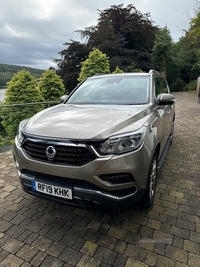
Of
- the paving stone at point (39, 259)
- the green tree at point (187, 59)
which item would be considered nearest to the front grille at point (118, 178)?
the paving stone at point (39, 259)

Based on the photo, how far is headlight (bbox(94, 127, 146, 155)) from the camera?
1751mm

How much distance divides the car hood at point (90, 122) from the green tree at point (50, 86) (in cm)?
768

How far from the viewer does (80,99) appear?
315 cm

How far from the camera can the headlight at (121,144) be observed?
175 cm

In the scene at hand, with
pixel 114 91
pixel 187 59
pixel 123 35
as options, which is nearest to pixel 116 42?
pixel 123 35

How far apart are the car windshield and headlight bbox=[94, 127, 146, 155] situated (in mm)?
928

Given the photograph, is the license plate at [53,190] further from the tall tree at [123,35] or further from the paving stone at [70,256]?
the tall tree at [123,35]

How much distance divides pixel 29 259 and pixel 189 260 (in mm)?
1397

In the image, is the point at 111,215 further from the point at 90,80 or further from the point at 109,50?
the point at 109,50

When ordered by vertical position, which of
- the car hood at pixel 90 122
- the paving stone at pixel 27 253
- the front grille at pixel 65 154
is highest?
the car hood at pixel 90 122

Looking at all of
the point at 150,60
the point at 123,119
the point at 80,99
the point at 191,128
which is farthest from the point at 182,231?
the point at 150,60

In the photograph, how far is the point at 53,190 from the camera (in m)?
1.91

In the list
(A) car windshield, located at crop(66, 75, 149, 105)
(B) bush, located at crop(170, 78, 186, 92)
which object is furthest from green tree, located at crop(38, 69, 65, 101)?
(B) bush, located at crop(170, 78, 186, 92)

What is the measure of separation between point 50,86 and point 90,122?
8498mm
